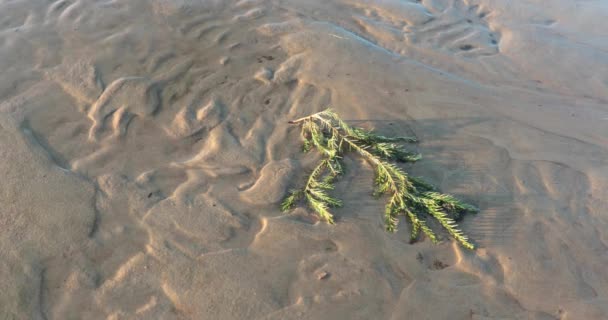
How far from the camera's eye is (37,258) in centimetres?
254

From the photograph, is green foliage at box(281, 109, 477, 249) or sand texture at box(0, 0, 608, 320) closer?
sand texture at box(0, 0, 608, 320)

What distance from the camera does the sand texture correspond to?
255cm

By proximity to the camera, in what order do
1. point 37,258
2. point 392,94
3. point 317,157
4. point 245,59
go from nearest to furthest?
point 37,258, point 317,157, point 392,94, point 245,59

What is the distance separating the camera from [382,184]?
3.14 m

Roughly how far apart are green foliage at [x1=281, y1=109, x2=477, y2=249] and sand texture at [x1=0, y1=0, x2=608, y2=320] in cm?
10

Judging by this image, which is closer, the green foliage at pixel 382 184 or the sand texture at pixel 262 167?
the sand texture at pixel 262 167

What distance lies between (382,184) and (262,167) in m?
0.95

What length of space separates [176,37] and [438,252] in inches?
139

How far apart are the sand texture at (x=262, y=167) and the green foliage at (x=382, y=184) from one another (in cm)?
10

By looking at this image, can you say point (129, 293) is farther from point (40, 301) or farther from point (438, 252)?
point (438, 252)

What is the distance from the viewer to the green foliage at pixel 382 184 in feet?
9.52

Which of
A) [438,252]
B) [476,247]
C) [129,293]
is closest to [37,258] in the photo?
[129,293]

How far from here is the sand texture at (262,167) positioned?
2555 millimetres

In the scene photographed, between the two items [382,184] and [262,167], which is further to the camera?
Result: [262,167]
